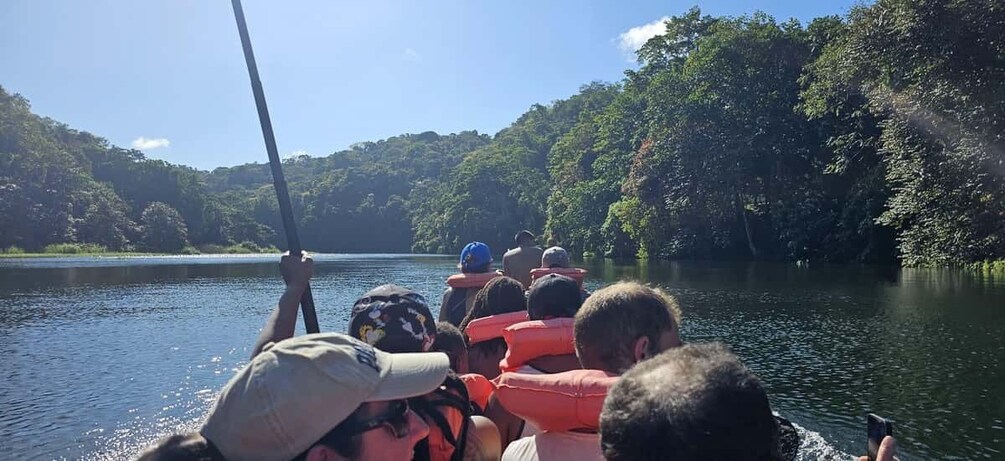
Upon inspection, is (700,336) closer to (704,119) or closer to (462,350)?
(462,350)

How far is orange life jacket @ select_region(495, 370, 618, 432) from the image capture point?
2346mm

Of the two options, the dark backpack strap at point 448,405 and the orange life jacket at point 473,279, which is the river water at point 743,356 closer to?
the orange life jacket at point 473,279

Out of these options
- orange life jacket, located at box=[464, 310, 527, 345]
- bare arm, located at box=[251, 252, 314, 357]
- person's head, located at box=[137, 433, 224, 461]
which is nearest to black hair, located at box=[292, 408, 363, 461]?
person's head, located at box=[137, 433, 224, 461]

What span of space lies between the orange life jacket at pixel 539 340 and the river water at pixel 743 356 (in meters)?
5.31

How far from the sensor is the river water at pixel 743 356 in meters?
8.48

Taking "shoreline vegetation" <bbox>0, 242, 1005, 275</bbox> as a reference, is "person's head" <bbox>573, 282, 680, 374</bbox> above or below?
above

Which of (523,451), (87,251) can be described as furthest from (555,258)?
(87,251)

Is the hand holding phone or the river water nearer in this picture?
the hand holding phone

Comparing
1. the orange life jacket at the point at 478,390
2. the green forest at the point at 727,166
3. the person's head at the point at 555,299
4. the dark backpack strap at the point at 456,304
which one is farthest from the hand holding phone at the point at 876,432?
the green forest at the point at 727,166

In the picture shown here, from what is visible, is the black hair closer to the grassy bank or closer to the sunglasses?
the sunglasses

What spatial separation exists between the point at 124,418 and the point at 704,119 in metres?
38.1

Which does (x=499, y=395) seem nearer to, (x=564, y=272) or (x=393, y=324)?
(x=393, y=324)

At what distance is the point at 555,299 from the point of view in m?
3.65

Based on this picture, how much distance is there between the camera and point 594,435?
96.7 inches
